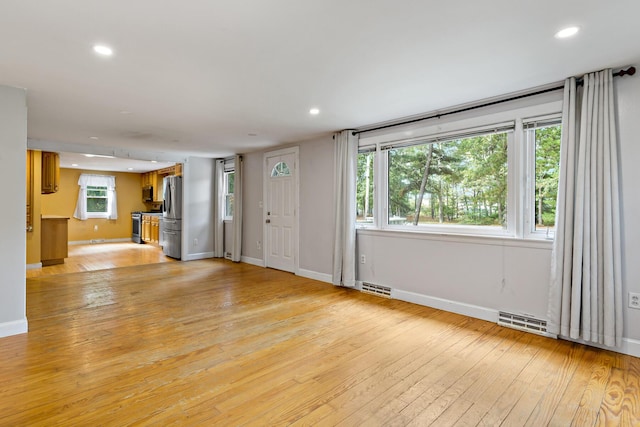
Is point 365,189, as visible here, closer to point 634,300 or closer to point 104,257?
point 634,300

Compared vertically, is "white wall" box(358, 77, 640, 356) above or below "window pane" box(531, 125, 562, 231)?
below

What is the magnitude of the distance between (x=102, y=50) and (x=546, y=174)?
3.90 meters

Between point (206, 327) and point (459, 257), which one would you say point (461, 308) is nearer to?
point (459, 257)

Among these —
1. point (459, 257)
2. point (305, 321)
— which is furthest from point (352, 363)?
point (459, 257)

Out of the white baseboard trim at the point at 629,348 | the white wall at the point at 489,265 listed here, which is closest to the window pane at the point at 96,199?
the white wall at the point at 489,265

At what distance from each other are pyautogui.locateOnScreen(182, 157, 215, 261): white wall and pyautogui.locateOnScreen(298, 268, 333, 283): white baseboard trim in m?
2.94

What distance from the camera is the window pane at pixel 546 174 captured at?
3.09 meters

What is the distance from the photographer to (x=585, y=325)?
8.85ft

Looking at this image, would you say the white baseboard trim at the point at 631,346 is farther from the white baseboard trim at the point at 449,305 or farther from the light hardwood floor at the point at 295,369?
the white baseboard trim at the point at 449,305

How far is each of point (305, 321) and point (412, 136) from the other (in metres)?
2.57

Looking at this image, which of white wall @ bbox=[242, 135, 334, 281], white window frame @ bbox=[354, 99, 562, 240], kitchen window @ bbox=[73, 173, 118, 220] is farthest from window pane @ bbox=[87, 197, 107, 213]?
white window frame @ bbox=[354, 99, 562, 240]

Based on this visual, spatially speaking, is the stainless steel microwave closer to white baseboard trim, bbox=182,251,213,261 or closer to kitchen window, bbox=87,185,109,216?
kitchen window, bbox=87,185,109,216

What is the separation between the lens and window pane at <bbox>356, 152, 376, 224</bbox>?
4.70m

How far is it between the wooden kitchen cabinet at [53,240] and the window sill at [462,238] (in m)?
5.89
